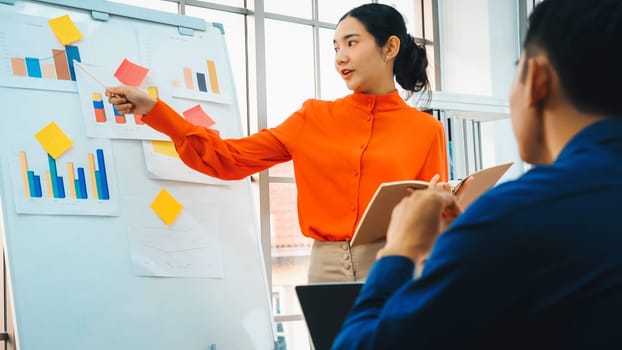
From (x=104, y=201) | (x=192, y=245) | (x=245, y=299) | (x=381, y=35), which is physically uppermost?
(x=381, y=35)

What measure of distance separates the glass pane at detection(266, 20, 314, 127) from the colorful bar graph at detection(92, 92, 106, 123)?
3.93 feet

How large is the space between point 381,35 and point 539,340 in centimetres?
186

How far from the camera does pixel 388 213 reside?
183 centimetres

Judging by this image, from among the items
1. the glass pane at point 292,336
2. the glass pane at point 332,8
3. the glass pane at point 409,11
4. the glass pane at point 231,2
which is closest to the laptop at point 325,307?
the glass pane at point 292,336

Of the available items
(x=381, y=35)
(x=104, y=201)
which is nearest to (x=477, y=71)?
(x=381, y=35)

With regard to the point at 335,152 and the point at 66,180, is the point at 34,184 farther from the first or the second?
the point at 335,152

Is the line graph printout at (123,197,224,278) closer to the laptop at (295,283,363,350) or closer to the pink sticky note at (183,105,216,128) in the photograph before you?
the pink sticky note at (183,105,216,128)

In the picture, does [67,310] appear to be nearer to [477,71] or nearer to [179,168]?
[179,168]

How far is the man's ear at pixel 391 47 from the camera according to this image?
248 cm

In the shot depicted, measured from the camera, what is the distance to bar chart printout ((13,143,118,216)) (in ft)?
6.75

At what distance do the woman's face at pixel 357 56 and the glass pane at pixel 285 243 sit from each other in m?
1.04

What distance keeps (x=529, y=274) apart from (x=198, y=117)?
189 cm

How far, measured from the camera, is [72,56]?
2.26m

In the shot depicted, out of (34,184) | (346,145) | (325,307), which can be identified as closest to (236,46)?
(346,145)
